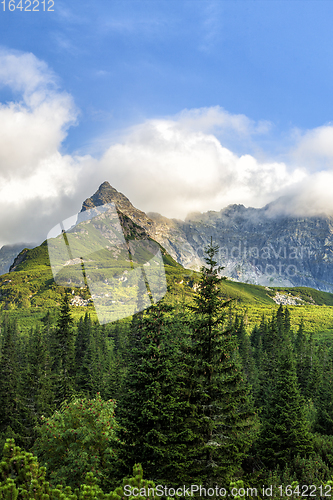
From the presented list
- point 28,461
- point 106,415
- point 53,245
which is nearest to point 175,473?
point 106,415

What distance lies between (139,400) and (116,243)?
15190mm

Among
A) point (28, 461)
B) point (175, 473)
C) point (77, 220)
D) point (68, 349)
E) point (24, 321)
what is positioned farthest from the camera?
point (24, 321)

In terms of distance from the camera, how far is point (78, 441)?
21.5 metres

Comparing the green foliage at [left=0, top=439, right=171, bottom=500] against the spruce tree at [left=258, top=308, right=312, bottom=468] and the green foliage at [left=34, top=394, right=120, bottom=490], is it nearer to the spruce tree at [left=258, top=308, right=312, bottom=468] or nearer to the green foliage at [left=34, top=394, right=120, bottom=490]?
the green foliage at [left=34, top=394, right=120, bottom=490]

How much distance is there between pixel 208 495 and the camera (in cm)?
1405

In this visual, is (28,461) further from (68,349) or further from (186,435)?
(68,349)

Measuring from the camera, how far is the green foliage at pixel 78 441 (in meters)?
19.1

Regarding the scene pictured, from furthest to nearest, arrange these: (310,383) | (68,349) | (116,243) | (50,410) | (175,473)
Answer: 1. (310,383)
2. (68,349)
3. (50,410)
4. (116,243)
5. (175,473)

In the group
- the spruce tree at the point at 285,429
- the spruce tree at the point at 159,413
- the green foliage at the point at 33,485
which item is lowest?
the spruce tree at the point at 285,429

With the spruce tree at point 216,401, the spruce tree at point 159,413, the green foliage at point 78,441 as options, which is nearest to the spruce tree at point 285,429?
the spruce tree at point 216,401

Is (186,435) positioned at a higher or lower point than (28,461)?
lower

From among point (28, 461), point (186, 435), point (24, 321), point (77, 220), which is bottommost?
point (24, 321)

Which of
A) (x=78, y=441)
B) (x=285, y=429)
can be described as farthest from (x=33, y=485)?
(x=285, y=429)

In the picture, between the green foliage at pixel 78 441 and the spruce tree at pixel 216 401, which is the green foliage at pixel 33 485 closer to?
the spruce tree at pixel 216 401
